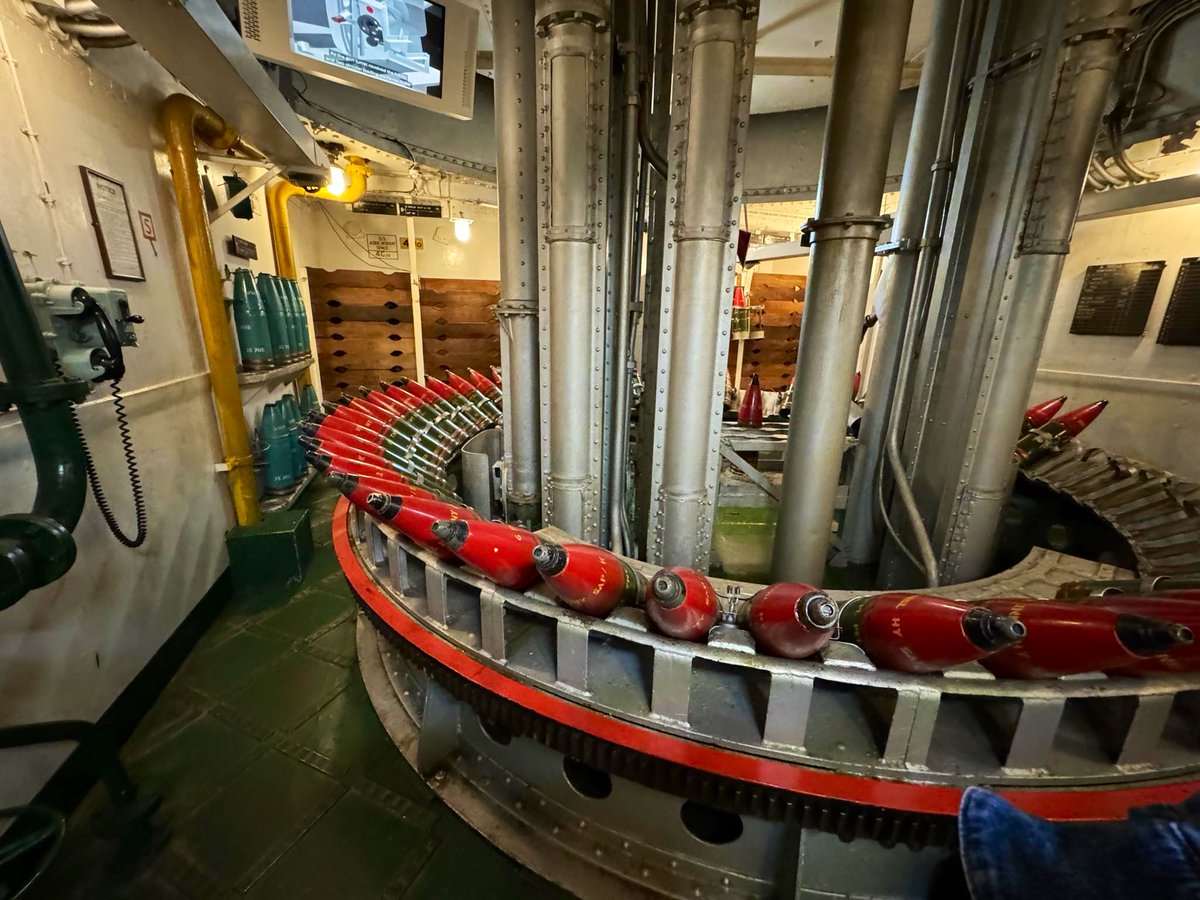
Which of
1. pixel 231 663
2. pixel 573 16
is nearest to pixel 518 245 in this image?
pixel 573 16

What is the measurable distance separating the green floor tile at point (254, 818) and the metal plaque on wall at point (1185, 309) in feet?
21.1

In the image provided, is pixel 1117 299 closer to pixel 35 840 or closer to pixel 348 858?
pixel 348 858

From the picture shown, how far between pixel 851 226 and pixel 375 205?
6807 millimetres

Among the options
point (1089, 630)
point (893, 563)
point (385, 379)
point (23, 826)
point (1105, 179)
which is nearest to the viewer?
point (1089, 630)

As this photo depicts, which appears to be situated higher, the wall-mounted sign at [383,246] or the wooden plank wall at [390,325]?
the wall-mounted sign at [383,246]

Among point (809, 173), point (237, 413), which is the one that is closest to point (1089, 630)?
point (237, 413)

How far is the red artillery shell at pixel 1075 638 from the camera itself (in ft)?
3.09

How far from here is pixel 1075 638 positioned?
1.04 metres

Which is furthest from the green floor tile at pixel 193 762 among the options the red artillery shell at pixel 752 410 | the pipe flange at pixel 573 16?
the red artillery shell at pixel 752 410

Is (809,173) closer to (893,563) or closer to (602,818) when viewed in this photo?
(893,563)

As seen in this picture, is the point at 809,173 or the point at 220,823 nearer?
the point at 220,823

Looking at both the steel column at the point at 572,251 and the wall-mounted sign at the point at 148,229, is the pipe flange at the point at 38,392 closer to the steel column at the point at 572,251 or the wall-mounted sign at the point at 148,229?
the steel column at the point at 572,251

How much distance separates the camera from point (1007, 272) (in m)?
2.23

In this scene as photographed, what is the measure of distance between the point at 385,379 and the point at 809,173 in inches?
253
